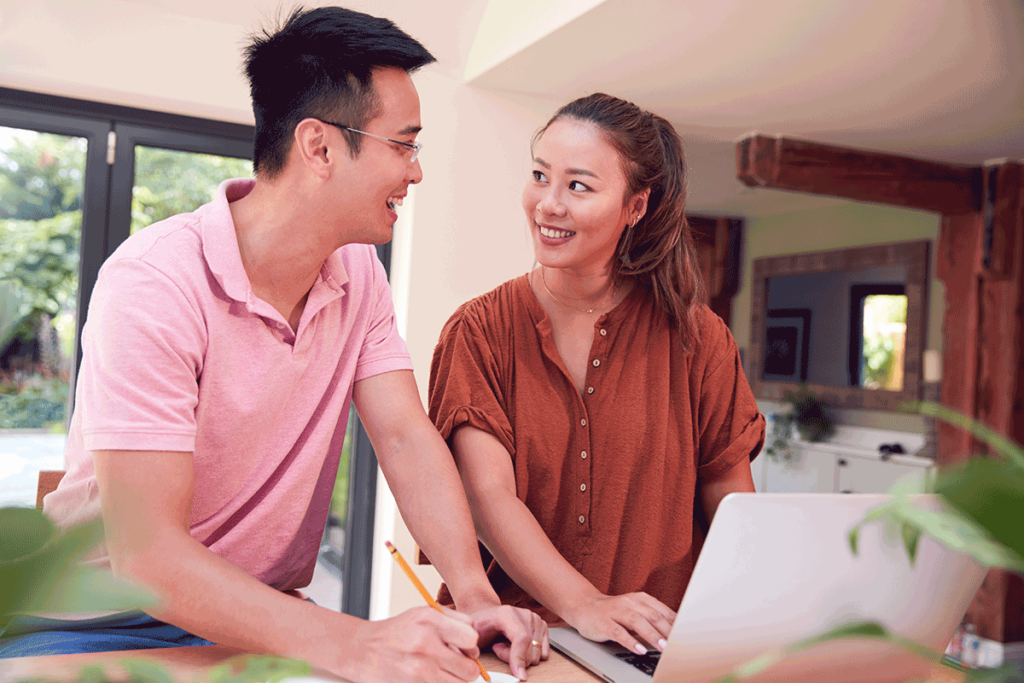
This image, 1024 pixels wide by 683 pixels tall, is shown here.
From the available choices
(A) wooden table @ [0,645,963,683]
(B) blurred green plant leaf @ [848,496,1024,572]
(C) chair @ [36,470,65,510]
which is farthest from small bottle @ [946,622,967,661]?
(B) blurred green plant leaf @ [848,496,1024,572]

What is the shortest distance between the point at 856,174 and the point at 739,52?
1737 millimetres

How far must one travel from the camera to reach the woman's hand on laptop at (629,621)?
105 cm

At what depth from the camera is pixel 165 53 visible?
326 cm

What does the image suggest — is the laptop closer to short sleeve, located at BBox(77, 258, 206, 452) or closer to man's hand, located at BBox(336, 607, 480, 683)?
man's hand, located at BBox(336, 607, 480, 683)

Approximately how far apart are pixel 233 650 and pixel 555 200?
0.99 m

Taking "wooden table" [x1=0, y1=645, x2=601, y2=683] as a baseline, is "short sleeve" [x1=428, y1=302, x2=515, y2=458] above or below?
above

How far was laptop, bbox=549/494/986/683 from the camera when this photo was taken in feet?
2.37

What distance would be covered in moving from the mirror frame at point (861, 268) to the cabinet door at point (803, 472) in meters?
0.48

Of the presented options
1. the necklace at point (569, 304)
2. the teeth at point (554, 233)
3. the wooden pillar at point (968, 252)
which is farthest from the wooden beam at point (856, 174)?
the teeth at point (554, 233)

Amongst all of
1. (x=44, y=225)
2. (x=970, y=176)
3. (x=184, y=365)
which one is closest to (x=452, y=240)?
(x=44, y=225)

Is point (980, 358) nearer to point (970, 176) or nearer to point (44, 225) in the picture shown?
point (970, 176)

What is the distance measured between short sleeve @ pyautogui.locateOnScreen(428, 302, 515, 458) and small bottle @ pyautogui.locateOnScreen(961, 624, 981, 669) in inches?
164

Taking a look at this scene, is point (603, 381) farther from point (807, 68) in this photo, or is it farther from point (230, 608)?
point (807, 68)

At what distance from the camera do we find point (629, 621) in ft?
3.55
